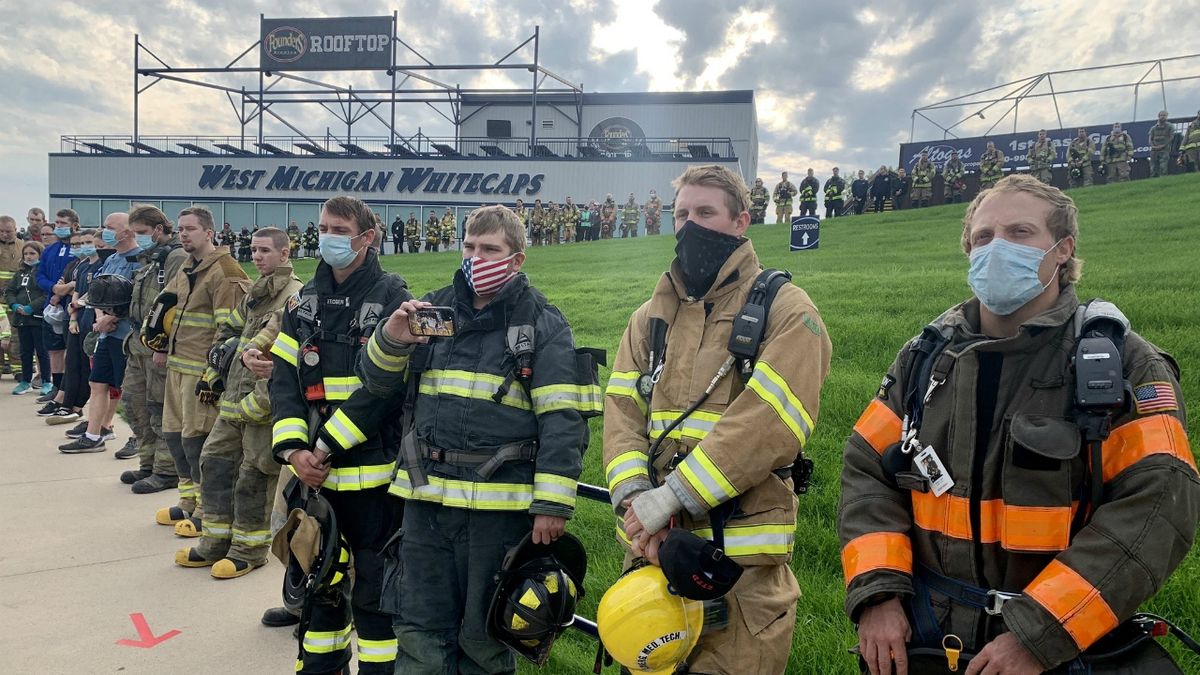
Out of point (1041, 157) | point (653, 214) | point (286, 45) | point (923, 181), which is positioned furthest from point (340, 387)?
point (286, 45)

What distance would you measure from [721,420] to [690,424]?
190mm

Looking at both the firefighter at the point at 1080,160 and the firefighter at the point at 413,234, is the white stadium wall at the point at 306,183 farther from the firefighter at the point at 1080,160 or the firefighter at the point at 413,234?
the firefighter at the point at 1080,160

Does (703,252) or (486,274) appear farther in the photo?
(486,274)

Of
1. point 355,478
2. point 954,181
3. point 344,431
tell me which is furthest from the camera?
point 954,181

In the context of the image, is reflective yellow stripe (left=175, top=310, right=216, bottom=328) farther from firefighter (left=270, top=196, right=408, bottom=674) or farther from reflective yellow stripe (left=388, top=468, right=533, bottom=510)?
reflective yellow stripe (left=388, top=468, right=533, bottom=510)

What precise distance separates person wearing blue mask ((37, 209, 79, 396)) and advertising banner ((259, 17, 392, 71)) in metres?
33.0

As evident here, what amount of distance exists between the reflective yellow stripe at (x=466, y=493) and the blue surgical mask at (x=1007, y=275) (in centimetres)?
187

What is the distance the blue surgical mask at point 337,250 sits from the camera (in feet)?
12.6

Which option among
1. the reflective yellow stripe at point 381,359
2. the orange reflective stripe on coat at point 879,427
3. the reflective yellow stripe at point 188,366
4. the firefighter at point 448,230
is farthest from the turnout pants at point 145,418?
the firefighter at point 448,230

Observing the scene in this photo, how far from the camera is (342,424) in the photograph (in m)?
3.48

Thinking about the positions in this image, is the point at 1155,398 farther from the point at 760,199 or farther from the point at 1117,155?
the point at 760,199

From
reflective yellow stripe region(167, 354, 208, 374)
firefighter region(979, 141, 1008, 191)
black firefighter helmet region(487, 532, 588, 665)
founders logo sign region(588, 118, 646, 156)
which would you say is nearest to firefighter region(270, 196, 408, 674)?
black firefighter helmet region(487, 532, 588, 665)

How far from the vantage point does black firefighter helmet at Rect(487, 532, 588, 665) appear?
2.96 m

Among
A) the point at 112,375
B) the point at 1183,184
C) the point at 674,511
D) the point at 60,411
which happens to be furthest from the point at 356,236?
the point at 1183,184
